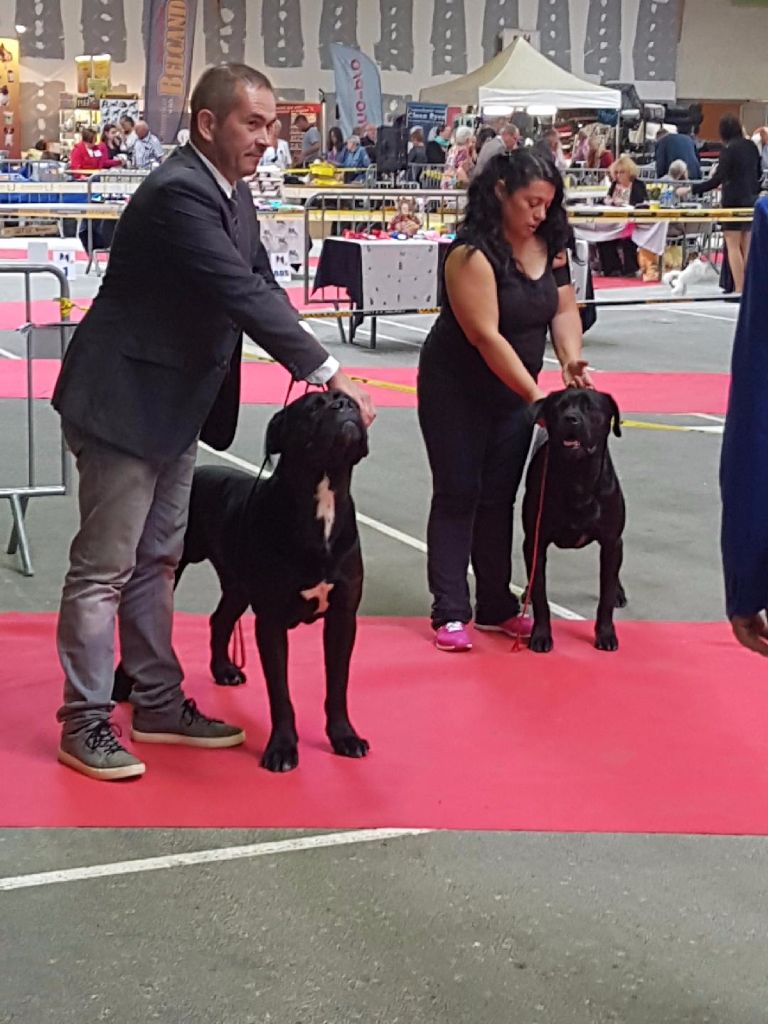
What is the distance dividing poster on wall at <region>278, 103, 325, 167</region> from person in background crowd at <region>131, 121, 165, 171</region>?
3.26 m

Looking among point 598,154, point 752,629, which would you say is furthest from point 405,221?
point 598,154

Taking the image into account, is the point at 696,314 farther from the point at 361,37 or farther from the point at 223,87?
the point at 361,37

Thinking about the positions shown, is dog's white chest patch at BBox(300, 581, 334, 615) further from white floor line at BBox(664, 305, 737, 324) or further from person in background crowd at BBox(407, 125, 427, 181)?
person in background crowd at BBox(407, 125, 427, 181)

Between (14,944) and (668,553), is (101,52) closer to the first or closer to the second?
(668,553)

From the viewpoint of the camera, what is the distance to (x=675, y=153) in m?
19.1

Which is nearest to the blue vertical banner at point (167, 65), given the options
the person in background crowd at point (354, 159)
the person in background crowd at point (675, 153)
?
the person in background crowd at point (354, 159)

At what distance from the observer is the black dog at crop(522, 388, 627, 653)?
4.06m

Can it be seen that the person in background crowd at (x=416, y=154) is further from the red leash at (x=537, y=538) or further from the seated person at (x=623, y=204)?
the red leash at (x=537, y=538)

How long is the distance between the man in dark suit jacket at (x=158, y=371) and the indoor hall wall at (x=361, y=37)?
28.5m

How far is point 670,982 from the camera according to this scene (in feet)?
8.05

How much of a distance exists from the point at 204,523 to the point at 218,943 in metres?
1.32

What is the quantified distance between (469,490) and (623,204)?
38.6ft

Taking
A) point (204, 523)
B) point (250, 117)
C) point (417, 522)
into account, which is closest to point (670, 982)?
point (204, 523)

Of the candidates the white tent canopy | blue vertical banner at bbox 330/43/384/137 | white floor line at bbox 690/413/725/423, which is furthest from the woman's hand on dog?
blue vertical banner at bbox 330/43/384/137
